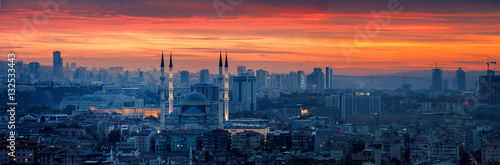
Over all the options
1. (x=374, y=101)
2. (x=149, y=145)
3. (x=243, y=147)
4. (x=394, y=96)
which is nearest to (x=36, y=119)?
(x=149, y=145)

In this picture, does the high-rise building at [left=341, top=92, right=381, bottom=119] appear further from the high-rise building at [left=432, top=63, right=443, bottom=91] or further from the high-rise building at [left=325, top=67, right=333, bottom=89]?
the high-rise building at [left=325, top=67, right=333, bottom=89]

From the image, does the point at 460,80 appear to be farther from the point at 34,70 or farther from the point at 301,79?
the point at 34,70

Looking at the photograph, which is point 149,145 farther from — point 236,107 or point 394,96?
point 394,96

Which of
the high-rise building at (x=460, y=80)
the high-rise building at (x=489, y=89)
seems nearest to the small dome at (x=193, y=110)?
the high-rise building at (x=489, y=89)

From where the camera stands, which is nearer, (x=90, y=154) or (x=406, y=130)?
(x=90, y=154)

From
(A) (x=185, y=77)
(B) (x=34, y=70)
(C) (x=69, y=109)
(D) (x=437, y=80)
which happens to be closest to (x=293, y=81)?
(A) (x=185, y=77)

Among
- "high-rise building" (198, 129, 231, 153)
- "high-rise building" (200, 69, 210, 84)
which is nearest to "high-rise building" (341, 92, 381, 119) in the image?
"high-rise building" (200, 69, 210, 84)
